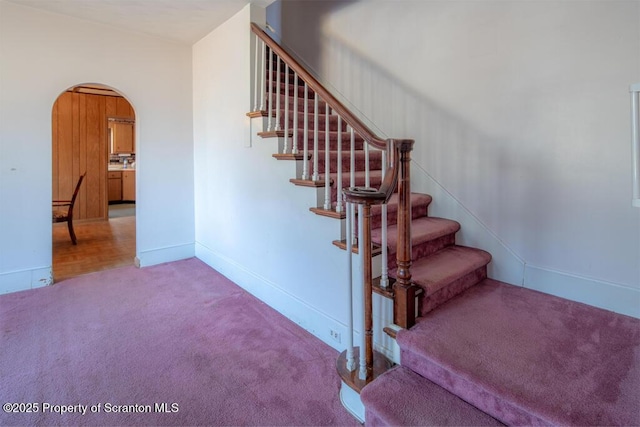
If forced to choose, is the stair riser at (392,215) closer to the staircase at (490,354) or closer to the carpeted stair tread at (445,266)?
the staircase at (490,354)

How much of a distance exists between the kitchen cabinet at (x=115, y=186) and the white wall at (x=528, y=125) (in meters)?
8.92

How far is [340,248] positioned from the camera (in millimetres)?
→ 2266

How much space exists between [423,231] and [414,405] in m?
1.33

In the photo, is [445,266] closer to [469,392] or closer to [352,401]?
[469,392]

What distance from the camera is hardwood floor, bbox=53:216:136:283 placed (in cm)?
393

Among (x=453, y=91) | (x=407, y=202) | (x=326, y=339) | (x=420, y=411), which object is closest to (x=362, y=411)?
(x=420, y=411)

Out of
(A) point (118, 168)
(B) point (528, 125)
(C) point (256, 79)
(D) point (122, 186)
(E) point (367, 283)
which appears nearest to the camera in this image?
(E) point (367, 283)

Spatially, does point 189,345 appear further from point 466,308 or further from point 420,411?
point 466,308

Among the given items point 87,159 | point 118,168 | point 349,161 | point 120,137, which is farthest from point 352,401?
point 120,137

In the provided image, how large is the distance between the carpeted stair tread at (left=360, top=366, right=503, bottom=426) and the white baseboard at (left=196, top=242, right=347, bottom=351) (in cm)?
63

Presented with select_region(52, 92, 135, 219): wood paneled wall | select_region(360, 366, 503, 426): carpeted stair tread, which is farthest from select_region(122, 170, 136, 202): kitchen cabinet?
select_region(360, 366, 503, 426): carpeted stair tread

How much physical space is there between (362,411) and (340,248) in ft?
3.10

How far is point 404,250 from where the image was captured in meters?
1.86

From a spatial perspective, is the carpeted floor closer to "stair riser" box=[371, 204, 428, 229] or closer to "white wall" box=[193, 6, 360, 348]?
"white wall" box=[193, 6, 360, 348]
